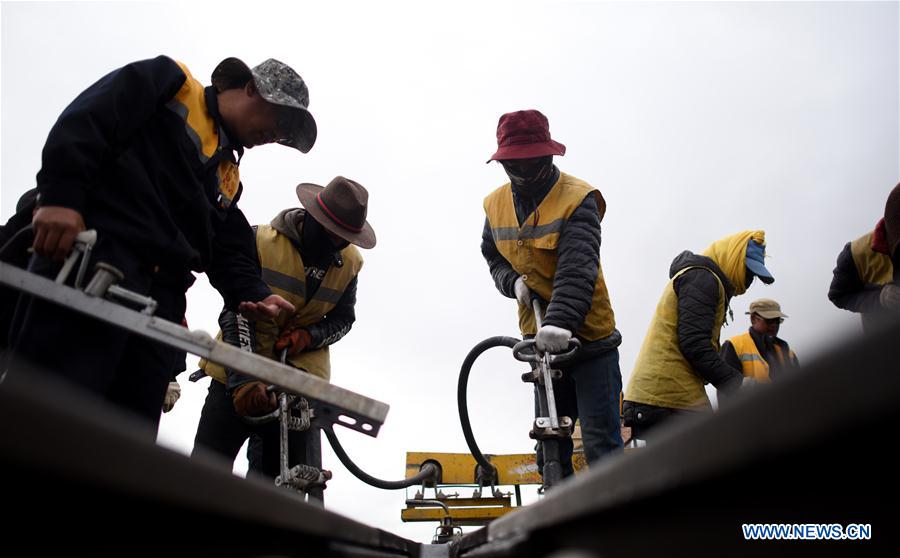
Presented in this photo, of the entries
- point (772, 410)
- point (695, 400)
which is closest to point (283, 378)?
point (772, 410)

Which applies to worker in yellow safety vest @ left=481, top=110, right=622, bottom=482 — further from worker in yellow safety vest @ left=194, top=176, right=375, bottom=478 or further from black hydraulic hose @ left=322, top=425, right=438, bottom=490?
black hydraulic hose @ left=322, top=425, right=438, bottom=490

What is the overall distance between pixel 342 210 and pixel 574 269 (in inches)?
50.6

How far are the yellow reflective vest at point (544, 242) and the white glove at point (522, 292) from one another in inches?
0.9

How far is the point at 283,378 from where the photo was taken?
1.47 m

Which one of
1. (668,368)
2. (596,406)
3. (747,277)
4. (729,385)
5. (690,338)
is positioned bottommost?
(596,406)

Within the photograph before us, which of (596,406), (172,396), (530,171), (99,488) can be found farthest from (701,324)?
(99,488)

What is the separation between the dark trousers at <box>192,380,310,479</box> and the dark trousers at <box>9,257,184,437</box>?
1381mm

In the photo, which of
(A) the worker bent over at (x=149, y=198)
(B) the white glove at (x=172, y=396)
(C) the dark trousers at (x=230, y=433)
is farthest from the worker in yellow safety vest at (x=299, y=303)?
(A) the worker bent over at (x=149, y=198)

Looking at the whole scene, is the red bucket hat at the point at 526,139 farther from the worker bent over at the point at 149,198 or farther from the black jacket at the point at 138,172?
the black jacket at the point at 138,172

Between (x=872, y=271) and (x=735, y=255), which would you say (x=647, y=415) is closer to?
(x=735, y=255)

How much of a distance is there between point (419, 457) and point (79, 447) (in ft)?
17.7

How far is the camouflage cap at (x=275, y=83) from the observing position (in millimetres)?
2299

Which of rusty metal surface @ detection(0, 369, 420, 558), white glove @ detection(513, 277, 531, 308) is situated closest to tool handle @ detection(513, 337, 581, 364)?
white glove @ detection(513, 277, 531, 308)

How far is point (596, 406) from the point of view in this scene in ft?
9.66
